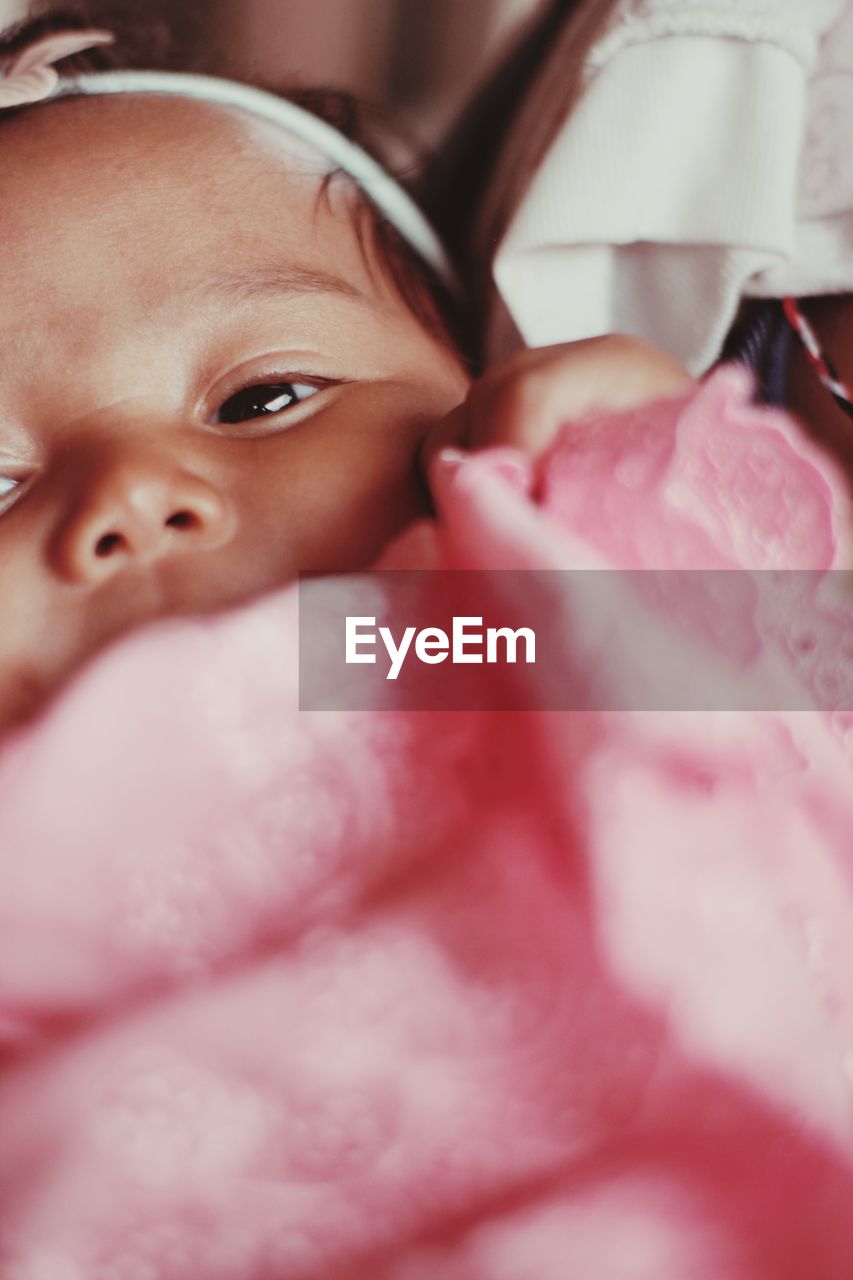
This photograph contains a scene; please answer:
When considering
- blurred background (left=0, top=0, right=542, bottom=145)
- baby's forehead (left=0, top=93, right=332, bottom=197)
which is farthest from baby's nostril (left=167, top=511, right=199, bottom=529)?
blurred background (left=0, top=0, right=542, bottom=145)

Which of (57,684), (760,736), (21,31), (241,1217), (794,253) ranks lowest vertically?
(241,1217)

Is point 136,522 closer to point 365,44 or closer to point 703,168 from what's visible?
point 703,168

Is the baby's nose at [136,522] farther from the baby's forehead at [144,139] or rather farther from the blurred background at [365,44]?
the blurred background at [365,44]

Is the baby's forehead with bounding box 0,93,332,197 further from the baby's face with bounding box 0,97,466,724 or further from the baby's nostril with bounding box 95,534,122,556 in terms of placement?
the baby's nostril with bounding box 95,534,122,556

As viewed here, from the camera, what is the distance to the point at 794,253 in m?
0.85

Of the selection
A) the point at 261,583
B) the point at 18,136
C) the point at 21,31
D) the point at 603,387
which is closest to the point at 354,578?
the point at 261,583

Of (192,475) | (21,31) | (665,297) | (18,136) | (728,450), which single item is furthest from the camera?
(21,31)

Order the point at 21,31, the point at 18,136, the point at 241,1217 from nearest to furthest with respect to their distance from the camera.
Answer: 1. the point at 241,1217
2. the point at 18,136
3. the point at 21,31

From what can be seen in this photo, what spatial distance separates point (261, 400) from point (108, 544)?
0.18 meters

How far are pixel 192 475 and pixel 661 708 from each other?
12.4 inches

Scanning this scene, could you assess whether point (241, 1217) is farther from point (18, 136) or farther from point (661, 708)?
point (18, 136)

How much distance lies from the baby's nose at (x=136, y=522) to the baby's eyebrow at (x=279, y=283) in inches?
6.5

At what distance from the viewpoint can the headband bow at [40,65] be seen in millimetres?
816
